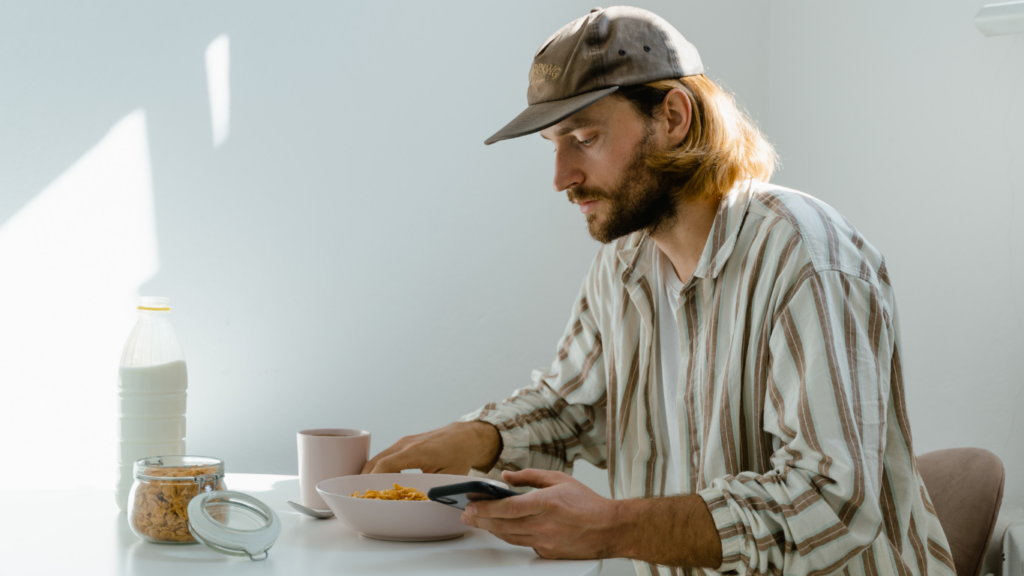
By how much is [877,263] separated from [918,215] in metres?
0.84

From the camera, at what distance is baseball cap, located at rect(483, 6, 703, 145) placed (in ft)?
3.75

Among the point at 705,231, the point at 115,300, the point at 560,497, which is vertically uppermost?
the point at 705,231

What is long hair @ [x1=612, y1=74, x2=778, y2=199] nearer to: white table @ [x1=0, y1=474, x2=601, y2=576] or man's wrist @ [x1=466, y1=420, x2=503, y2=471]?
man's wrist @ [x1=466, y1=420, x2=503, y2=471]

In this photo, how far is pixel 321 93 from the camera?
1.65 metres

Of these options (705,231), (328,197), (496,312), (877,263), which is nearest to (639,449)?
(705,231)

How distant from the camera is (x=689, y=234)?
1.22 meters

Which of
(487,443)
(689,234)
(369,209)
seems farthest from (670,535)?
(369,209)

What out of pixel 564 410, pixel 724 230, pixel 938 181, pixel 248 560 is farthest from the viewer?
pixel 938 181

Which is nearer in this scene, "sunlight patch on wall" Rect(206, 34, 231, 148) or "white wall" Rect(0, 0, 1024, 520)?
"white wall" Rect(0, 0, 1024, 520)

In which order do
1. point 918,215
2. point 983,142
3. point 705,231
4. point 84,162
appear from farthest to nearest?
1. point 918,215
2. point 983,142
3. point 84,162
4. point 705,231

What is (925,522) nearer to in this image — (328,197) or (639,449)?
(639,449)

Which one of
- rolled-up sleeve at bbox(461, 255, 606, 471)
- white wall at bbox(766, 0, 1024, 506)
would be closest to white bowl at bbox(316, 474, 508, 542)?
rolled-up sleeve at bbox(461, 255, 606, 471)

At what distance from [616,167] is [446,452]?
0.49 metres

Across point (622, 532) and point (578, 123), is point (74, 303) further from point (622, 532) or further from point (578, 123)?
point (622, 532)
